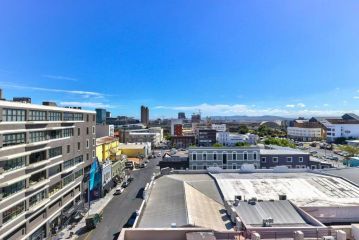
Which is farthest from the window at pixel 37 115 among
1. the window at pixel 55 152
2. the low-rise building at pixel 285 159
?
the low-rise building at pixel 285 159

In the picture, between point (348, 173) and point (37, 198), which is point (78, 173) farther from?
point (348, 173)

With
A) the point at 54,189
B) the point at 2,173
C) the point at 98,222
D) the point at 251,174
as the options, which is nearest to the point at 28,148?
the point at 2,173

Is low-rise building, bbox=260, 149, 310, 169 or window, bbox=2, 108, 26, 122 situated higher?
window, bbox=2, 108, 26, 122

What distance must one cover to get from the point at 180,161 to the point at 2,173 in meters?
49.6

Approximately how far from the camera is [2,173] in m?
28.8

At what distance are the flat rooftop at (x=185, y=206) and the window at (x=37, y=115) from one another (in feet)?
56.7

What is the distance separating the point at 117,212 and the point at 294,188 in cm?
3162

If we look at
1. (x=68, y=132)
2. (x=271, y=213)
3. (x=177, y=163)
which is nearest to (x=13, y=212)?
(x=68, y=132)

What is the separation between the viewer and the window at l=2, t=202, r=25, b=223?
29.4m

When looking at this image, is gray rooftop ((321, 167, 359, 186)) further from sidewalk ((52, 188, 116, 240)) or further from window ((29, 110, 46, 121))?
window ((29, 110, 46, 121))

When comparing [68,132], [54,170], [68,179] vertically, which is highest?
[68,132]

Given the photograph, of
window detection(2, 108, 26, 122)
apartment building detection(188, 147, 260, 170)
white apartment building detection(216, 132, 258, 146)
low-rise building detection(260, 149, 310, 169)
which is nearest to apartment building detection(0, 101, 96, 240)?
window detection(2, 108, 26, 122)

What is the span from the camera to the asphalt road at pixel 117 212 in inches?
1683

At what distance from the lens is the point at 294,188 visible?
35.5 meters
